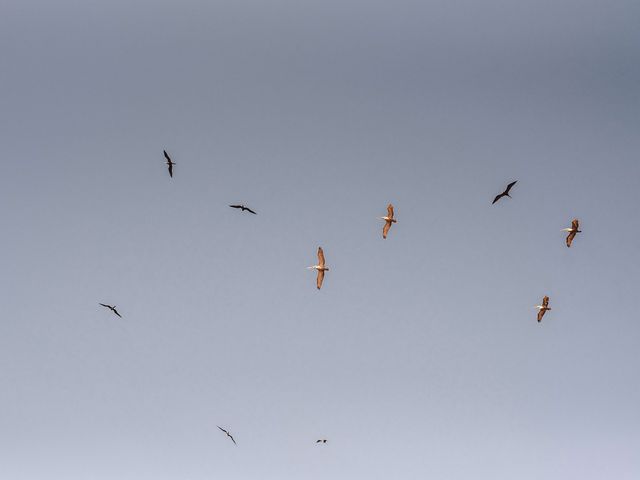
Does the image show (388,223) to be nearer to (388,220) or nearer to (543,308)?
(388,220)

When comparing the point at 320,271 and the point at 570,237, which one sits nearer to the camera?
the point at 570,237

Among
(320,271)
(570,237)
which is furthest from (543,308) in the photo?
(320,271)

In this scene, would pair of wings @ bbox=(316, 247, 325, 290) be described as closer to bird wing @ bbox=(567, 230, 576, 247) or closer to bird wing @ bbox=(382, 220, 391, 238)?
bird wing @ bbox=(382, 220, 391, 238)

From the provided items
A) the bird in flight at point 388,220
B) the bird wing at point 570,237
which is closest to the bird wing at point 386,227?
the bird in flight at point 388,220

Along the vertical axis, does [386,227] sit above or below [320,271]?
above

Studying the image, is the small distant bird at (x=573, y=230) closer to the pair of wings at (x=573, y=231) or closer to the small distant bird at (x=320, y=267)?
the pair of wings at (x=573, y=231)

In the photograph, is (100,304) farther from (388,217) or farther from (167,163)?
(388,217)

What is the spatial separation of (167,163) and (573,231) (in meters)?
28.0

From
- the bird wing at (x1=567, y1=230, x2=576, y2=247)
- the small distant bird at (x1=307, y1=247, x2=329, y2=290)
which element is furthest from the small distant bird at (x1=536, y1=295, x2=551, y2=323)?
the small distant bird at (x1=307, y1=247, x2=329, y2=290)

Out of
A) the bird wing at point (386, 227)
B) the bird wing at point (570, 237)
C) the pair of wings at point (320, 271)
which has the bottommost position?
the pair of wings at point (320, 271)

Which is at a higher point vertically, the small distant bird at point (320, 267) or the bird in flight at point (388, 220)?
the bird in flight at point (388, 220)

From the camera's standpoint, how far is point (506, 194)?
187ft

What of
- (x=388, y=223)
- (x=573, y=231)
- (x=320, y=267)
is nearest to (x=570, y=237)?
(x=573, y=231)

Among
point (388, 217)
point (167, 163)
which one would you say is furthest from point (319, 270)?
point (167, 163)
